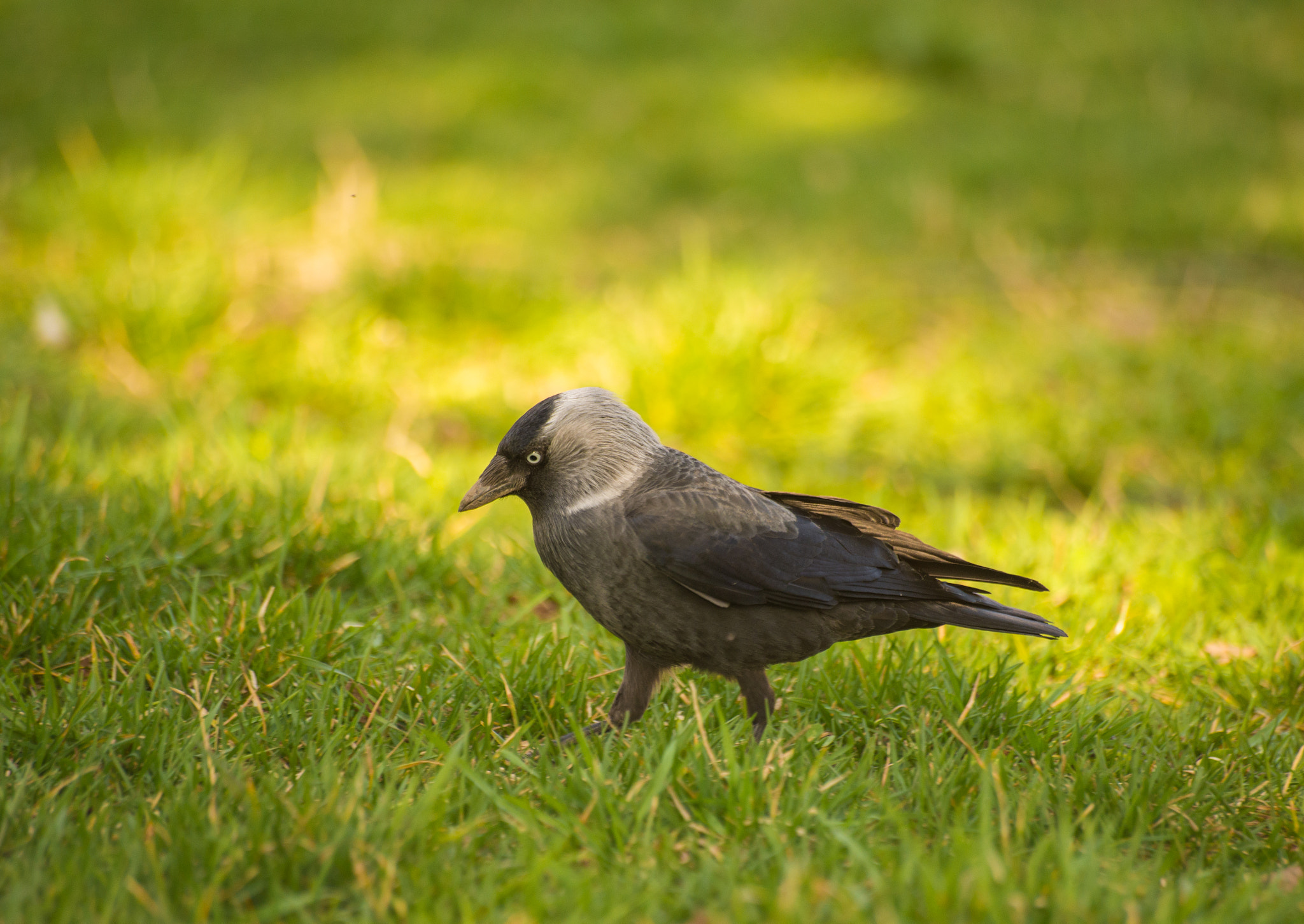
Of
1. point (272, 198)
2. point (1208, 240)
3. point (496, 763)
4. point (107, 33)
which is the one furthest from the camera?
point (107, 33)

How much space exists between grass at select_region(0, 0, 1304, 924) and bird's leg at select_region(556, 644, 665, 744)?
10cm

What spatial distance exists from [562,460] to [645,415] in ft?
6.36

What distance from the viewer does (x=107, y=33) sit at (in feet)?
28.2

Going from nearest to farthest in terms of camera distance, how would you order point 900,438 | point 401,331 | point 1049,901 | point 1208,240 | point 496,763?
point 1049,901 < point 496,763 < point 900,438 < point 401,331 < point 1208,240

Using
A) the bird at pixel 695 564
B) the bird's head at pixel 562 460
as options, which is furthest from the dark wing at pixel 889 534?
the bird's head at pixel 562 460

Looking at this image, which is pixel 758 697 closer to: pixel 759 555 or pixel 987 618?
pixel 759 555

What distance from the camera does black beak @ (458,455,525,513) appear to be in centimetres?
244

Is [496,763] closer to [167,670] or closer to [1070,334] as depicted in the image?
[167,670]

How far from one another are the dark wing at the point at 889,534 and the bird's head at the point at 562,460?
413 millimetres

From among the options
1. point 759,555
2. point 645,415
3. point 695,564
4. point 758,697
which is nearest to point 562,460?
point 695,564

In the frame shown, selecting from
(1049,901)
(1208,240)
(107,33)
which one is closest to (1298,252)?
(1208,240)

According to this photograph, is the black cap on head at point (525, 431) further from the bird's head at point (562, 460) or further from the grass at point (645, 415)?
the grass at point (645, 415)

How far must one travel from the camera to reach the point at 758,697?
2408mm

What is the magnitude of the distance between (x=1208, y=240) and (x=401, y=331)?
4877 millimetres
